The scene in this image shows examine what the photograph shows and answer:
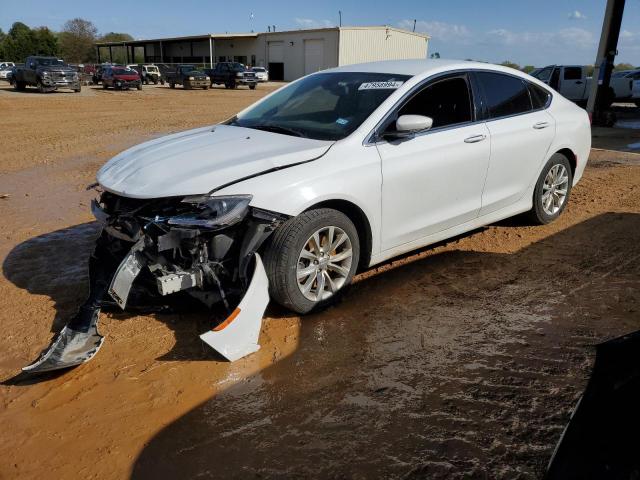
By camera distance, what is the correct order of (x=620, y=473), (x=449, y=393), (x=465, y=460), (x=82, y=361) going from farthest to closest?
1. (x=82, y=361)
2. (x=449, y=393)
3. (x=465, y=460)
4. (x=620, y=473)

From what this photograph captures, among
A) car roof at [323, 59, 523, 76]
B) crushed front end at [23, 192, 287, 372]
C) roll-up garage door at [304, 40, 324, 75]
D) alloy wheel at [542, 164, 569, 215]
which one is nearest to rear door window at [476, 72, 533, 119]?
car roof at [323, 59, 523, 76]

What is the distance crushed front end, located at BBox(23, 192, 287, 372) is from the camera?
336 cm

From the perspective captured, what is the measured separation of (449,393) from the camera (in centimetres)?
306

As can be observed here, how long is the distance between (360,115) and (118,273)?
2137 mm

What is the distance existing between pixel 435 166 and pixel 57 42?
8021 cm

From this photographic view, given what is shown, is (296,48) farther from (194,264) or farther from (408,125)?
(194,264)

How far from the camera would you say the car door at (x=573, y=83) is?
22.5 m

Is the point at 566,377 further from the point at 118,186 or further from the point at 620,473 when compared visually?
the point at 118,186

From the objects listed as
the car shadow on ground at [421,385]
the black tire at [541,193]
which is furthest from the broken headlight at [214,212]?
the black tire at [541,193]

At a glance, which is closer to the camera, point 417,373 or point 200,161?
point 417,373

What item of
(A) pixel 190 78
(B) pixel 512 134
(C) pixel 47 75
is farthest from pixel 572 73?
(C) pixel 47 75

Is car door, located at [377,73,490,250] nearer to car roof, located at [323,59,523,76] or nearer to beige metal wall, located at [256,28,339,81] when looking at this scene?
car roof, located at [323,59,523,76]

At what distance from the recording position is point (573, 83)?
2269 centimetres

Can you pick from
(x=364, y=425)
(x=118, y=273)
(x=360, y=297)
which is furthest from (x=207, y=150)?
(x=364, y=425)
